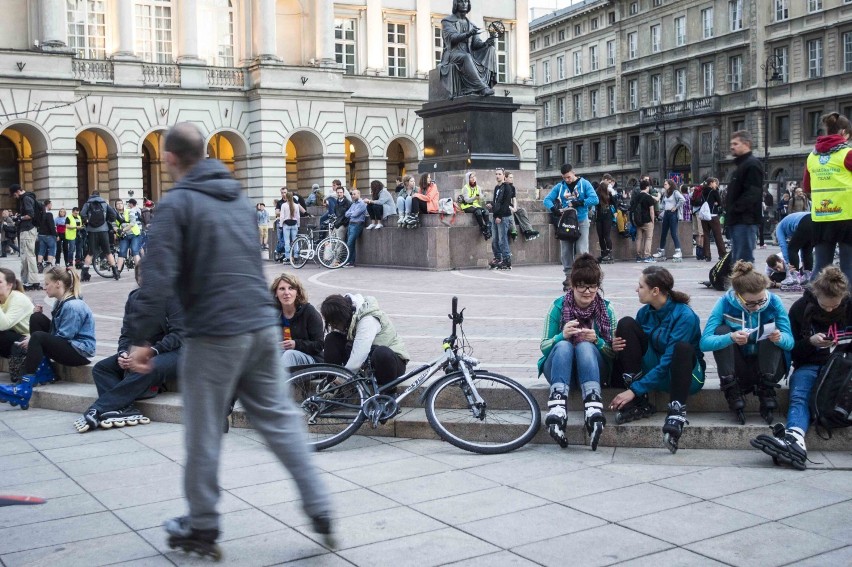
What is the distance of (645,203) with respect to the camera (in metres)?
22.0

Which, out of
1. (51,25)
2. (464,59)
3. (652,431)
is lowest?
(652,431)

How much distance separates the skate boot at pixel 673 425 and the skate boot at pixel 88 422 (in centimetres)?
436

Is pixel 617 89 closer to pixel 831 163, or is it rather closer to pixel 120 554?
pixel 831 163

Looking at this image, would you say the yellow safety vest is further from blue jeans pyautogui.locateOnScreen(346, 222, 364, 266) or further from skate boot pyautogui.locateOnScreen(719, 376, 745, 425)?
blue jeans pyautogui.locateOnScreen(346, 222, 364, 266)

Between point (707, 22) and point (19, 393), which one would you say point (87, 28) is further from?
point (707, 22)

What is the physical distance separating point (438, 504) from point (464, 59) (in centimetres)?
1813

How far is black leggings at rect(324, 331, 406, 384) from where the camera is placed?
7.56 m

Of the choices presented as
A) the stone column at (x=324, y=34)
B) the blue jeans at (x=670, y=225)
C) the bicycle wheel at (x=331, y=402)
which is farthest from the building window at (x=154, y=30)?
the bicycle wheel at (x=331, y=402)

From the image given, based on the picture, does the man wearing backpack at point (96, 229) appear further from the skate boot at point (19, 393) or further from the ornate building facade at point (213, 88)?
the ornate building facade at point (213, 88)

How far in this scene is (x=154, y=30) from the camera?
44.5m

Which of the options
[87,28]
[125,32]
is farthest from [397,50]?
[87,28]

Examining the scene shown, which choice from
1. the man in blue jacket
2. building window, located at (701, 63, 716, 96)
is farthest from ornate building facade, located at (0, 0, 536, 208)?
the man in blue jacket

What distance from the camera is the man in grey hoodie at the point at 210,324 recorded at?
471 centimetres

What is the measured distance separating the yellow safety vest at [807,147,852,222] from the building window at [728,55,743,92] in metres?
57.6
